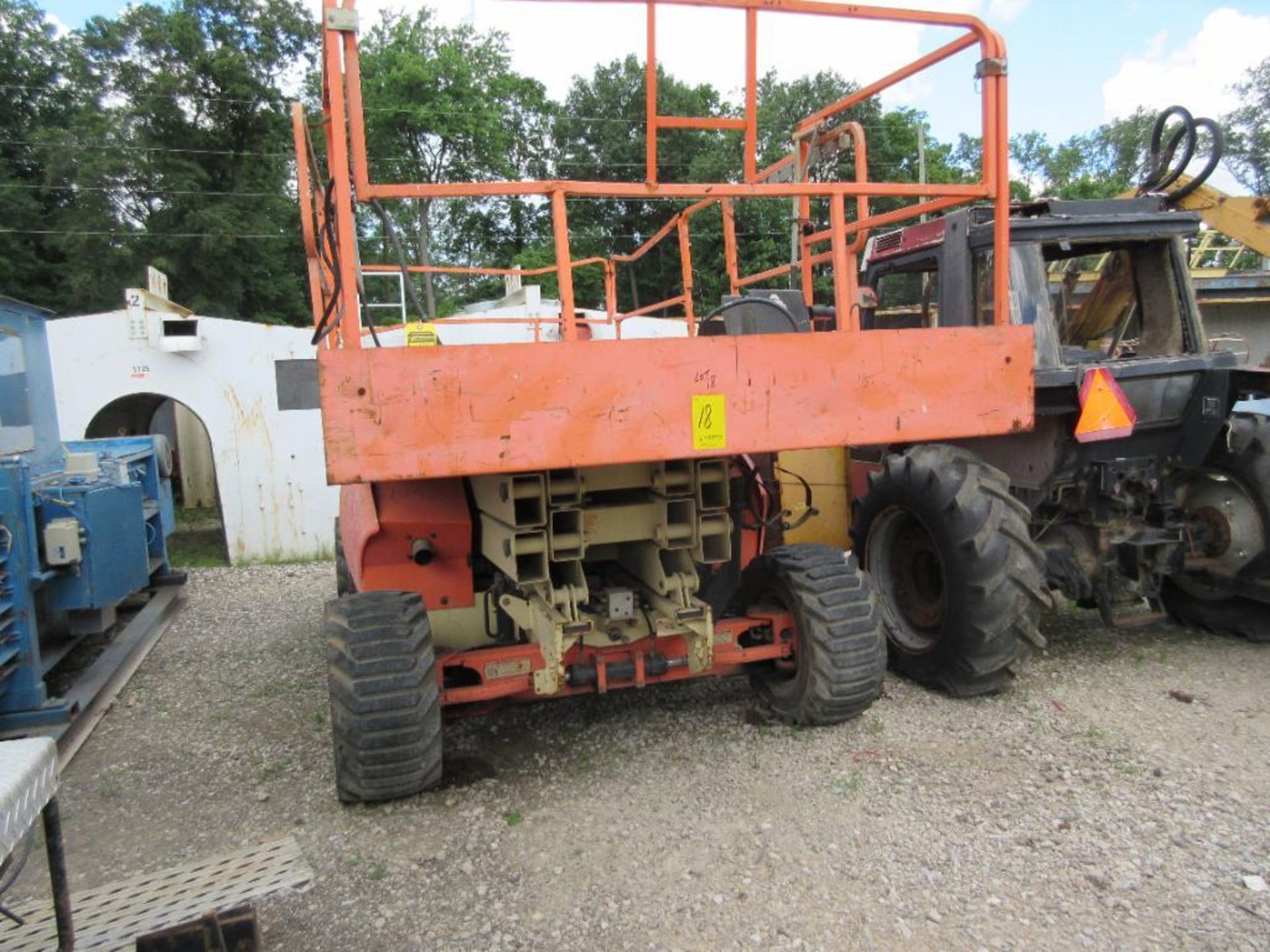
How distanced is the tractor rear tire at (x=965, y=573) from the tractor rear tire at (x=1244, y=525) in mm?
1417

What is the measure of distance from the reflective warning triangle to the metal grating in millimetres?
3540

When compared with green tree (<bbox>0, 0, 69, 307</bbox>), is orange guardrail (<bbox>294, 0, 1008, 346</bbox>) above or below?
below

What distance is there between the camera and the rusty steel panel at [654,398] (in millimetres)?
2428

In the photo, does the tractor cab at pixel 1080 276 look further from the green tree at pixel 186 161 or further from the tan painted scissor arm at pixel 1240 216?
the green tree at pixel 186 161

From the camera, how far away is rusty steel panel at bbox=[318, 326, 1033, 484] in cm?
243

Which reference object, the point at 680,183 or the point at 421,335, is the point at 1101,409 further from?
the point at 421,335

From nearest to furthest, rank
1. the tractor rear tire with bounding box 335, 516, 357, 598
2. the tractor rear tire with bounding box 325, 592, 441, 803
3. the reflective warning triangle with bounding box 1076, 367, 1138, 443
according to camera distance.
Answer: the tractor rear tire with bounding box 325, 592, 441, 803 < the reflective warning triangle with bounding box 1076, 367, 1138, 443 < the tractor rear tire with bounding box 335, 516, 357, 598

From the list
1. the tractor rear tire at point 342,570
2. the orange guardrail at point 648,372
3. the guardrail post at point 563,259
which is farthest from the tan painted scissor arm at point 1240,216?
the tractor rear tire at point 342,570

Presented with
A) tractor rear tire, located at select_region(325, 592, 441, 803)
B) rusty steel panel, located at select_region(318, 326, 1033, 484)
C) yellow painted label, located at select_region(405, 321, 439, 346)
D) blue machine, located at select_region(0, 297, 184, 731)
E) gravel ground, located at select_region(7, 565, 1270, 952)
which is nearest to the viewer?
rusty steel panel, located at select_region(318, 326, 1033, 484)

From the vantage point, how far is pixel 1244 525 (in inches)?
186

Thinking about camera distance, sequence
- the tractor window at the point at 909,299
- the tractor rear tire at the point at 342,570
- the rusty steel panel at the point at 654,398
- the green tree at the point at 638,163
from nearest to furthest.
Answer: the rusty steel panel at the point at 654,398
the tractor window at the point at 909,299
the tractor rear tire at the point at 342,570
the green tree at the point at 638,163

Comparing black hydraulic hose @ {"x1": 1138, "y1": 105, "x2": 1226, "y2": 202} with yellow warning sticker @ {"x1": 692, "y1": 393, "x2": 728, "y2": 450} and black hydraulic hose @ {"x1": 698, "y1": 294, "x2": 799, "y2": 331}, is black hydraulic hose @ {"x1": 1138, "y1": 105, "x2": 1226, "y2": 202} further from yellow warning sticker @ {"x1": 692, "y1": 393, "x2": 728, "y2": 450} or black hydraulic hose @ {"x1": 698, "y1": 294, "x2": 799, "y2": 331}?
yellow warning sticker @ {"x1": 692, "y1": 393, "x2": 728, "y2": 450}

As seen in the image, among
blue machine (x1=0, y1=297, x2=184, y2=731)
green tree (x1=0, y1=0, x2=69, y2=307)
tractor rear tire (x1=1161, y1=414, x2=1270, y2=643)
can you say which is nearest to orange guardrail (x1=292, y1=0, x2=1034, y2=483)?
blue machine (x1=0, y1=297, x2=184, y2=731)

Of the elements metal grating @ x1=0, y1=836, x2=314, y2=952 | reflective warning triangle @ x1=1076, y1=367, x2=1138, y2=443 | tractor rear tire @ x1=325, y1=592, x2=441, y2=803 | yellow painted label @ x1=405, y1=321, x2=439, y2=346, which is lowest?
metal grating @ x1=0, y1=836, x2=314, y2=952
